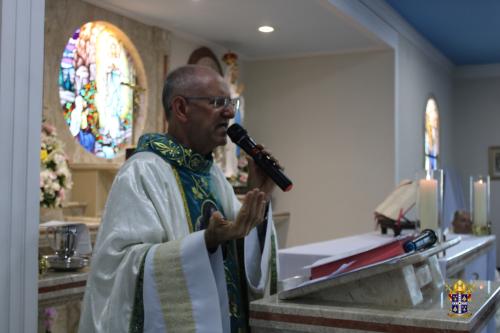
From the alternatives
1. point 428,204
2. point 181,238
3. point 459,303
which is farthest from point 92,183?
point 459,303

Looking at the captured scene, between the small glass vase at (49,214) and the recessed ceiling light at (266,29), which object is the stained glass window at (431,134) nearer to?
the recessed ceiling light at (266,29)

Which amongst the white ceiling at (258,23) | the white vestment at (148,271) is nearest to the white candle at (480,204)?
the white ceiling at (258,23)

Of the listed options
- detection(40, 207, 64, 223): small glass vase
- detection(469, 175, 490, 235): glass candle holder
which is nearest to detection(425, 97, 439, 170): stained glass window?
detection(469, 175, 490, 235): glass candle holder

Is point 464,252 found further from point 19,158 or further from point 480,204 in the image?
point 19,158

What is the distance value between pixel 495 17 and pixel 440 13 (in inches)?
A: 28.9

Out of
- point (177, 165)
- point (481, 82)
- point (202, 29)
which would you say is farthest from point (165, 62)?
point (481, 82)

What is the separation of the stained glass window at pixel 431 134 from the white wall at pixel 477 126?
4.61 feet

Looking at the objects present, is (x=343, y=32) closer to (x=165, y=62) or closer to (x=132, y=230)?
(x=165, y=62)

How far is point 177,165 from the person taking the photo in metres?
2.32

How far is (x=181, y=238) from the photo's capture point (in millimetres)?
2033

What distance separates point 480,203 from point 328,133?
3.66 metres

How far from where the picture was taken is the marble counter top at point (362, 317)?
1.83 meters

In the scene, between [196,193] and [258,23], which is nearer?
[196,193]

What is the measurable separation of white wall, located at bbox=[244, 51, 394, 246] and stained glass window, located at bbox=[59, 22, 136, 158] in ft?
8.65
